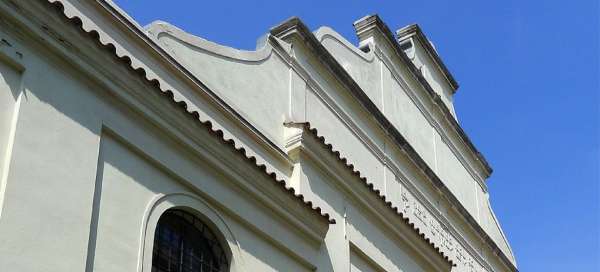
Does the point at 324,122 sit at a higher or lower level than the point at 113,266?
higher

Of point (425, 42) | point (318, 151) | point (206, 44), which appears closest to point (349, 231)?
point (318, 151)

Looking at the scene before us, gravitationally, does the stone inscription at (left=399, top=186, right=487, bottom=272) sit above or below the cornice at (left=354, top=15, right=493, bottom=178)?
below

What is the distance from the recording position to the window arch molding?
9812mm

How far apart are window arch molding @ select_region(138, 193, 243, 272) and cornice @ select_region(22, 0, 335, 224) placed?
33.5 inches

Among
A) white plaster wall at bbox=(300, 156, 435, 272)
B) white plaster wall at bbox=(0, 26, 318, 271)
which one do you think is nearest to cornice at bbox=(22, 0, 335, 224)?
white plaster wall at bbox=(0, 26, 318, 271)

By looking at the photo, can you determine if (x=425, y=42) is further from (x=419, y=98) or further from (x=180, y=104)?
(x=180, y=104)

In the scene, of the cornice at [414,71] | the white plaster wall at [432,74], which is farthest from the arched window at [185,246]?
the white plaster wall at [432,74]

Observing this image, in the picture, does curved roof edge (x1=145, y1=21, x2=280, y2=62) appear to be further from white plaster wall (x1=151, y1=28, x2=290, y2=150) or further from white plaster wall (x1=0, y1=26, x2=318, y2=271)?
white plaster wall (x1=0, y1=26, x2=318, y2=271)

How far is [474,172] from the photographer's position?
22984 mm

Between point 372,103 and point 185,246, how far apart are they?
7087 mm

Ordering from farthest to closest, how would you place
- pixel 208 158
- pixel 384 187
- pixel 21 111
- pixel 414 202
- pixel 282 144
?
pixel 414 202 → pixel 384 187 → pixel 282 144 → pixel 208 158 → pixel 21 111

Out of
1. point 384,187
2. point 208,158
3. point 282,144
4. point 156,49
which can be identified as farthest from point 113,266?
point 384,187

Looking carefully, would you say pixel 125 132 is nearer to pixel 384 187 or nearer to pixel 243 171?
pixel 243 171

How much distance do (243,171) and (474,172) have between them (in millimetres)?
12497
